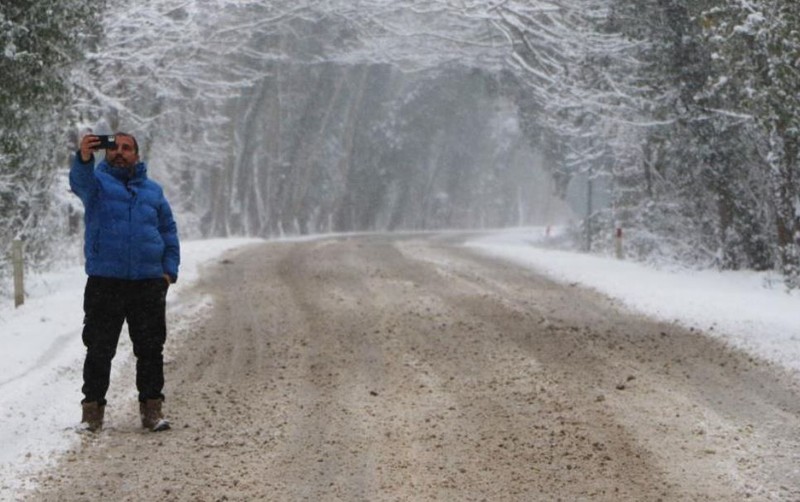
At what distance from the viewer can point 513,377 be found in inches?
369

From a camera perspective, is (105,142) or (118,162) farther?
(118,162)

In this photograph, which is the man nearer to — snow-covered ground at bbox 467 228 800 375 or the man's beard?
the man's beard

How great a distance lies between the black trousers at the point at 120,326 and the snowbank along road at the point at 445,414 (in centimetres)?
37

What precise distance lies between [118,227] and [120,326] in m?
0.73

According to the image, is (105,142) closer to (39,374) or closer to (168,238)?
(168,238)

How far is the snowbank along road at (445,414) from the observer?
615cm

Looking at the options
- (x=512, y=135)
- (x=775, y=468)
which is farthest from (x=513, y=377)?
(x=512, y=135)

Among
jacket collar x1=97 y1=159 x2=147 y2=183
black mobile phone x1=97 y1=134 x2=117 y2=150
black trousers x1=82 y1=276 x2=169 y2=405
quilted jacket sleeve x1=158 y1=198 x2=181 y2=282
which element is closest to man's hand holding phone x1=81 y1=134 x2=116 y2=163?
black mobile phone x1=97 y1=134 x2=117 y2=150

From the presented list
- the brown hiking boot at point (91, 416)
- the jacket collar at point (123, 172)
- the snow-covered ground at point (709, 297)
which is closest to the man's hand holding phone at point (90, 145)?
the jacket collar at point (123, 172)

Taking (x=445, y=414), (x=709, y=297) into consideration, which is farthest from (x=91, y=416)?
(x=709, y=297)

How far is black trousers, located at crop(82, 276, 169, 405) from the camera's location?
732 cm

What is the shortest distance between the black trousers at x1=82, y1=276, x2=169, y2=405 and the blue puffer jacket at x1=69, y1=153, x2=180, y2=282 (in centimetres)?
11

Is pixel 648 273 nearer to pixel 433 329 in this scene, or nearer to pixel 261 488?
pixel 433 329

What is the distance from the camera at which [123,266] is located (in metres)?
7.26
